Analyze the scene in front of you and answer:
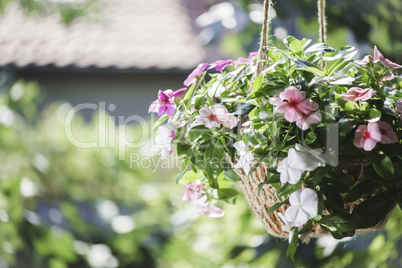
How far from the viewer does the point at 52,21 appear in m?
4.94

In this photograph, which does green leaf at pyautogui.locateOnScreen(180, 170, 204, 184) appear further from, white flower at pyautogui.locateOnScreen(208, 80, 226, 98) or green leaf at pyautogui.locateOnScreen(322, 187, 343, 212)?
green leaf at pyautogui.locateOnScreen(322, 187, 343, 212)

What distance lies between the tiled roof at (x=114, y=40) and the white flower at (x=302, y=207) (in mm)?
3786

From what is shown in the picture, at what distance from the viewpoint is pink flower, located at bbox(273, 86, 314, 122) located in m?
0.66

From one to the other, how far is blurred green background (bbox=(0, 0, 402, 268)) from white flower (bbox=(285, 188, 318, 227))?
18.3 inches

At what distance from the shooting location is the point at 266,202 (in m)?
0.82

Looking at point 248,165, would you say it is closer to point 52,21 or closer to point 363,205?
point 363,205

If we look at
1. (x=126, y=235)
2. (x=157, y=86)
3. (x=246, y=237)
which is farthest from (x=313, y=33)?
(x=157, y=86)

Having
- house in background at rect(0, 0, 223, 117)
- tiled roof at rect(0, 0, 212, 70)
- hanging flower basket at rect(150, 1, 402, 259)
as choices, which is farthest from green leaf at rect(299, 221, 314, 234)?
tiled roof at rect(0, 0, 212, 70)

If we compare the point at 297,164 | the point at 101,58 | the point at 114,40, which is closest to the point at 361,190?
the point at 297,164

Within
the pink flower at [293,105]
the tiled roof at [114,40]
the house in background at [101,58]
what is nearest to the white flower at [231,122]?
the pink flower at [293,105]

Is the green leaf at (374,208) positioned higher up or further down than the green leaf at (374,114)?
further down

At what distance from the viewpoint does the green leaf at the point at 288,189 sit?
0.68 m

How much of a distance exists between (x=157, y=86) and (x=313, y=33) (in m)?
3.09

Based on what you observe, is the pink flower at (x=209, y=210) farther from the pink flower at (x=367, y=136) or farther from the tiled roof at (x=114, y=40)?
the tiled roof at (x=114, y=40)
